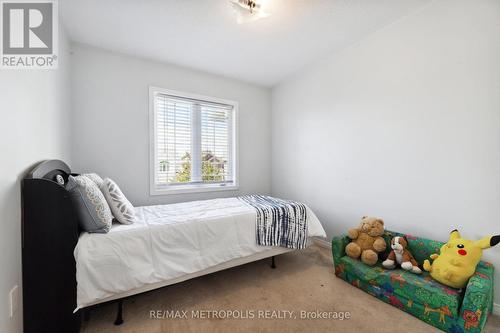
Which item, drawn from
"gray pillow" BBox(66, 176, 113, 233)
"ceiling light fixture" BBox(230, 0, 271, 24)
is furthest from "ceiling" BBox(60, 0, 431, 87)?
"gray pillow" BBox(66, 176, 113, 233)

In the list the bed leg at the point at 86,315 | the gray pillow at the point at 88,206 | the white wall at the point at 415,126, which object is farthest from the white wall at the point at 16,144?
the white wall at the point at 415,126

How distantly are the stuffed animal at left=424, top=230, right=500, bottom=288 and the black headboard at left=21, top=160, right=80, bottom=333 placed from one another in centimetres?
257

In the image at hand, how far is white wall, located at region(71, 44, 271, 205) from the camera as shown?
2416 mm

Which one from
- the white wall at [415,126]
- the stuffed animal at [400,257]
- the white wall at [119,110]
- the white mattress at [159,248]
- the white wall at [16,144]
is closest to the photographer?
the white wall at [16,144]

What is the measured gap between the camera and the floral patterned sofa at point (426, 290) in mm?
1332

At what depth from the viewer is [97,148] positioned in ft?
8.19

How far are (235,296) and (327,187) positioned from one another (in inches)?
70.5

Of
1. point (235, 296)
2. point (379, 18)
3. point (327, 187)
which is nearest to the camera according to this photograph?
point (235, 296)

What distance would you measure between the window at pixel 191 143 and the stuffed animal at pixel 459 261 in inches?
102

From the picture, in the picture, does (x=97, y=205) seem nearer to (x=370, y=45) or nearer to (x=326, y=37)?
(x=326, y=37)

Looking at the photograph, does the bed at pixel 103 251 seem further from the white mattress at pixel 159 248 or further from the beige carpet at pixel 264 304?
the beige carpet at pixel 264 304

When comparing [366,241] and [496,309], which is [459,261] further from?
[366,241]

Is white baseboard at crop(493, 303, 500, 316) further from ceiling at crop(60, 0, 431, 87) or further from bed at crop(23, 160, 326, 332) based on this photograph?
ceiling at crop(60, 0, 431, 87)

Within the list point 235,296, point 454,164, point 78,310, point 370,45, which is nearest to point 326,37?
point 370,45
